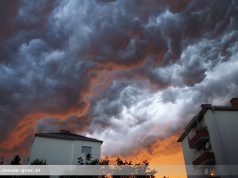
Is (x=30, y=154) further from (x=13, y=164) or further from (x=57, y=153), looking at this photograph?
(x=13, y=164)

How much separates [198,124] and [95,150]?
19.3m

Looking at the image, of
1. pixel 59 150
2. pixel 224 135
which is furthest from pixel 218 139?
pixel 59 150

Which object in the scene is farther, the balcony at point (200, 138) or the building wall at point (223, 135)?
the balcony at point (200, 138)

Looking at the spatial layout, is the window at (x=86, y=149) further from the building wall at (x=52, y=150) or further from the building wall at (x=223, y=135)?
the building wall at (x=223, y=135)

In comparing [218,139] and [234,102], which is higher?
[234,102]

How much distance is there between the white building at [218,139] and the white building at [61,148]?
18.4 metres

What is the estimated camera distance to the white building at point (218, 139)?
32.0 metres

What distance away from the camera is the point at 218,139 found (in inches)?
1305

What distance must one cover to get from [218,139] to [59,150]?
27.2 meters

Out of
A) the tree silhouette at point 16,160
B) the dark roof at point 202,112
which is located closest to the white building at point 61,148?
the tree silhouette at point 16,160

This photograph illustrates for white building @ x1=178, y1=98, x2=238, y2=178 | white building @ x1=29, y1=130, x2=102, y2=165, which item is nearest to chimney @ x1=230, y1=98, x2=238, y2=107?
white building @ x1=178, y1=98, x2=238, y2=178

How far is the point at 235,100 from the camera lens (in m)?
39.4

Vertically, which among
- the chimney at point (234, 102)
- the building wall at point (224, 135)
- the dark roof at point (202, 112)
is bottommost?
the building wall at point (224, 135)

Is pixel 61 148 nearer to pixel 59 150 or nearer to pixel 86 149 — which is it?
pixel 59 150
